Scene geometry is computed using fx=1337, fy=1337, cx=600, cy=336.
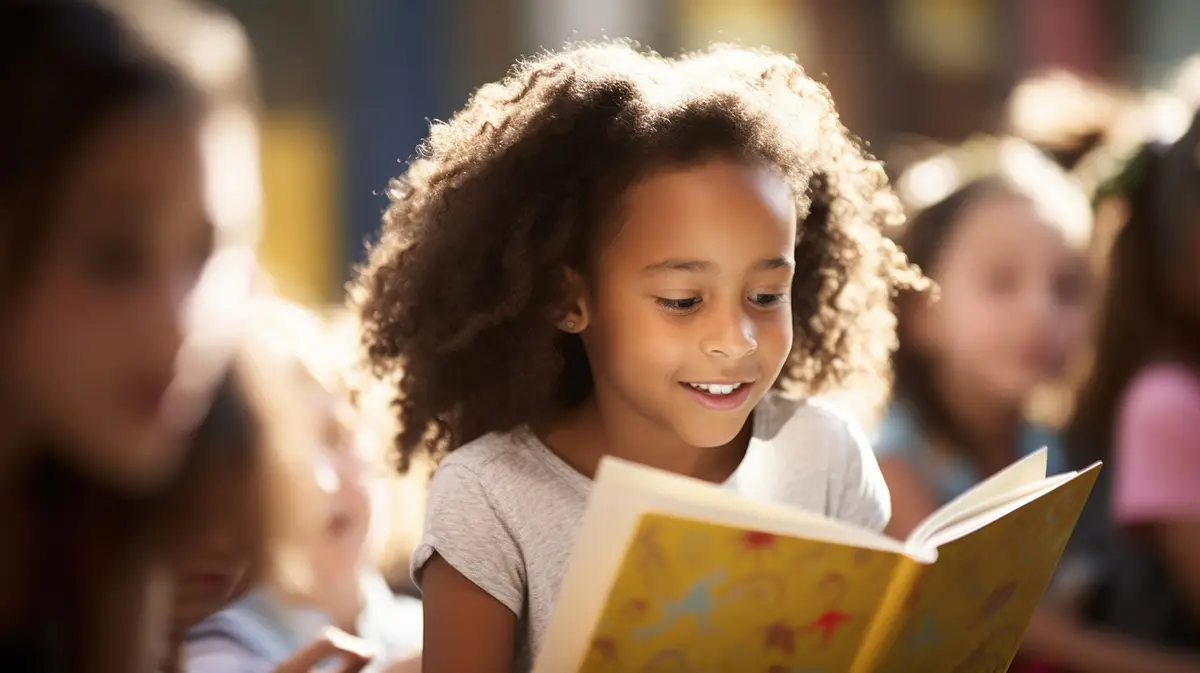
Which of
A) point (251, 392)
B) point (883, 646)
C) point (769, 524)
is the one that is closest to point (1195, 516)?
point (883, 646)

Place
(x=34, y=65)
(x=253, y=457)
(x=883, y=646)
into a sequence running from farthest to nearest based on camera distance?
1. (x=883, y=646)
2. (x=253, y=457)
3. (x=34, y=65)

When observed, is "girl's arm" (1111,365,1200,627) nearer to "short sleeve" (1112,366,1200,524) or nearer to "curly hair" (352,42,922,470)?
"short sleeve" (1112,366,1200,524)

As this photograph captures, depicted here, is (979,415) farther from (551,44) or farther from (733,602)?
(551,44)

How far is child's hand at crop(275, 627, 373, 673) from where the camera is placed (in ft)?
3.54

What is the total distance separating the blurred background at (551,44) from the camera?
361cm

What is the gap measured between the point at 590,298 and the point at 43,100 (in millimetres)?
508

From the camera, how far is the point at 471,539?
1.02 metres

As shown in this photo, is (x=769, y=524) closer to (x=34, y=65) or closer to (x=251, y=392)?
(x=251, y=392)

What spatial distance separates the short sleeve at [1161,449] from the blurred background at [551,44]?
6.73 feet

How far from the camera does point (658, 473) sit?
82cm

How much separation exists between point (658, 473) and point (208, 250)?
0.97 ft

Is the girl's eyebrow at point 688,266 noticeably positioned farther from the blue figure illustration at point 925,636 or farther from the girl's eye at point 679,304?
the blue figure illustration at point 925,636

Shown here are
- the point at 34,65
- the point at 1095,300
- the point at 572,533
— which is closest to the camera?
the point at 34,65

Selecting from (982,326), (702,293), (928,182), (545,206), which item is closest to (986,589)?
(702,293)
